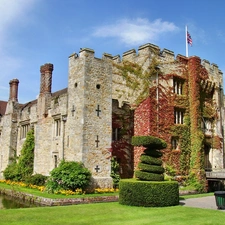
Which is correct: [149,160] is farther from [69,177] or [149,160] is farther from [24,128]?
[24,128]

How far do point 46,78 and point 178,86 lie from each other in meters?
10.6

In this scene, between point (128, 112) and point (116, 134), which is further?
point (128, 112)

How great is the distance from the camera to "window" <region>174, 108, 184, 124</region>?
2459 centimetres

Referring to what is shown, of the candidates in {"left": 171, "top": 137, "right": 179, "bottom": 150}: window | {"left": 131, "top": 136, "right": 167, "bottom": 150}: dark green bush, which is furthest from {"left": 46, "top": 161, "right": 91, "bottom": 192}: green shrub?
{"left": 171, "top": 137, "right": 179, "bottom": 150}: window

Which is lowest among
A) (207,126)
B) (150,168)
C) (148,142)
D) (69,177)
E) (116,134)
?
(69,177)

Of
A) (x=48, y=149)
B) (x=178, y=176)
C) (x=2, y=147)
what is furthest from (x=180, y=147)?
(x=2, y=147)

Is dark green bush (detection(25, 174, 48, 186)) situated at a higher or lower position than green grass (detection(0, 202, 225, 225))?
higher

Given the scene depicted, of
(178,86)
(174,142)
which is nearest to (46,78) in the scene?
(178,86)

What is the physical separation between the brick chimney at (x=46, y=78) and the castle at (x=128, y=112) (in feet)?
0.26

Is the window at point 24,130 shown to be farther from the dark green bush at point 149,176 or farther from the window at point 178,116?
the dark green bush at point 149,176

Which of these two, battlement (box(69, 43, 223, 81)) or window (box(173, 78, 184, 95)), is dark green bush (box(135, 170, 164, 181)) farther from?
window (box(173, 78, 184, 95))

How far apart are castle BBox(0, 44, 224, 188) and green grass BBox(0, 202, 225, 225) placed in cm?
651

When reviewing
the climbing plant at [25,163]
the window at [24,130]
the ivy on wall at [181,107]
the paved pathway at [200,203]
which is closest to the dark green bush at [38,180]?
the climbing plant at [25,163]

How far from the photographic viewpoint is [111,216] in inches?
470
